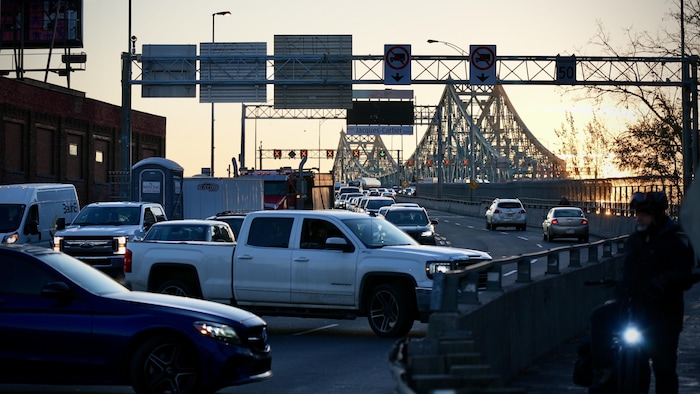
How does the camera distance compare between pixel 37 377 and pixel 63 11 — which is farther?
pixel 63 11

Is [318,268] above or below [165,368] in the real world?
above

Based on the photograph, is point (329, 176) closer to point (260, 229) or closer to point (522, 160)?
point (260, 229)

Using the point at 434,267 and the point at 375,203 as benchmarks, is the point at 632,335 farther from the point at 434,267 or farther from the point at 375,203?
the point at 375,203

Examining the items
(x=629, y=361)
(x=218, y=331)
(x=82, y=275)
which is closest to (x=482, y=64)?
(x=82, y=275)

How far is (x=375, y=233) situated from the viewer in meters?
18.1

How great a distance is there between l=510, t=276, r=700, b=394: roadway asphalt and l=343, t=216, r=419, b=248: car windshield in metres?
2.98

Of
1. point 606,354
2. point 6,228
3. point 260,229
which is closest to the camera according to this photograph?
point 606,354

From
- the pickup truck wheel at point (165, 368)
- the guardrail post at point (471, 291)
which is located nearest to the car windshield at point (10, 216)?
the pickup truck wheel at point (165, 368)

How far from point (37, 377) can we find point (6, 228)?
1939 cm

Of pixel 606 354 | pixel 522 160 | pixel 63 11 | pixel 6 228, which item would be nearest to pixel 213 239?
pixel 6 228

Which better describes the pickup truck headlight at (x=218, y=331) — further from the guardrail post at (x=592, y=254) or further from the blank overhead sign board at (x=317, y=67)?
the blank overhead sign board at (x=317, y=67)

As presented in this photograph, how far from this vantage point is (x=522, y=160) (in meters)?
185

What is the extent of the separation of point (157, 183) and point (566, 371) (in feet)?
109

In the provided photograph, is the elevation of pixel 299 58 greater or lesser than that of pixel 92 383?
greater
